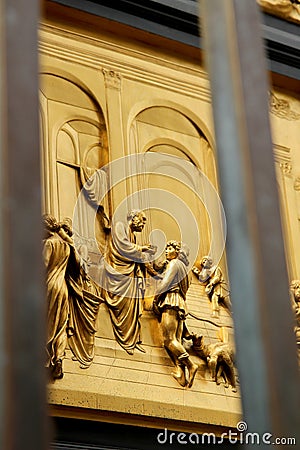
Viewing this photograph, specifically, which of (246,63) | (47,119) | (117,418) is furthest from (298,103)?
(246,63)

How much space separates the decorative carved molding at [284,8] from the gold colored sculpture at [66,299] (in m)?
3.75

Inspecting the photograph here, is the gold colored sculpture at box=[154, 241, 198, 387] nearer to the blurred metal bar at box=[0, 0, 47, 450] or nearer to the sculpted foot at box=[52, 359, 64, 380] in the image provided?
the sculpted foot at box=[52, 359, 64, 380]

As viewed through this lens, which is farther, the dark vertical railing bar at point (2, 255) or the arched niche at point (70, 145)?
the arched niche at point (70, 145)

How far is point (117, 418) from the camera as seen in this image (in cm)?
845

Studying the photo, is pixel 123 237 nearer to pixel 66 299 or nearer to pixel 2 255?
pixel 66 299

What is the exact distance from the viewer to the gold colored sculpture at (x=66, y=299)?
835 cm

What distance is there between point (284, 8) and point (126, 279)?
3.81 metres

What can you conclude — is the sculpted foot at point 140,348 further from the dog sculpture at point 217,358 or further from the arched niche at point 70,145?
the arched niche at point 70,145

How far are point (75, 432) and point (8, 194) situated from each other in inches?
219

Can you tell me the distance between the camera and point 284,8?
1121 centimetres

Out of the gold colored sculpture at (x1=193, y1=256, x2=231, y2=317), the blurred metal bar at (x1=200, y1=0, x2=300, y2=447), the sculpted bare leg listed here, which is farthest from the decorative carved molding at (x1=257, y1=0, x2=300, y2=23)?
the blurred metal bar at (x1=200, y1=0, x2=300, y2=447)

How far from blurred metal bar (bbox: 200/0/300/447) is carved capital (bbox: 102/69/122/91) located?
6.34 meters

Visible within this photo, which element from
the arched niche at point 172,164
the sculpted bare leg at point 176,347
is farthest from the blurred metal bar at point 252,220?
the arched niche at point 172,164

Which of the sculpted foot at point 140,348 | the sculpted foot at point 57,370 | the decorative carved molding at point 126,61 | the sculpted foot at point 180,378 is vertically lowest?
the sculpted foot at point 57,370
